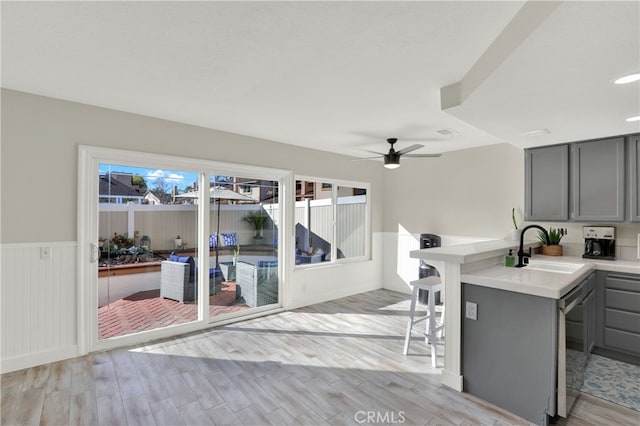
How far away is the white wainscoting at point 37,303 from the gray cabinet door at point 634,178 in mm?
5838

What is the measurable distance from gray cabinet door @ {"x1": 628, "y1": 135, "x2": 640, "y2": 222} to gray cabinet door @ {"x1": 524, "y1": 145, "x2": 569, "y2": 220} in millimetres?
552

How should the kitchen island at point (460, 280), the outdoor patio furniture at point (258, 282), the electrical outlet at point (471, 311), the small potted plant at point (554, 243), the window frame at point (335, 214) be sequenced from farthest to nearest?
1. the window frame at point (335, 214)
2. the outdoor patio furniture at point (258, 282)
3. the small potted plant at point (554, 243)
4. the electrical outlet at point (471, 311)
5. the kitchen island at point (460, 280)

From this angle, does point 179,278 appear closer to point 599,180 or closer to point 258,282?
point 258,282

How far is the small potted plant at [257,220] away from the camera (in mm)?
4547

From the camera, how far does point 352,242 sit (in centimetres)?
597

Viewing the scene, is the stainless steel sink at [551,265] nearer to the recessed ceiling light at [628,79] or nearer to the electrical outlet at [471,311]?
the electrical outlet at [471,311]

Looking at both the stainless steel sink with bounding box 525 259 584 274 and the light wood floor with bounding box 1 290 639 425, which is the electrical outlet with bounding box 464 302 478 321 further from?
the stainless steel sink with bounding box 525 259 584 274

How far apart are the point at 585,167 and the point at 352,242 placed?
359 cm

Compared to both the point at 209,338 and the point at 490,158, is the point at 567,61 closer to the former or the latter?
the point at 490,158

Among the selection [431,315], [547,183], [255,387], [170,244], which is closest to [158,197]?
[170,244]

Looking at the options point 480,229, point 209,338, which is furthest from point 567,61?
point 209,338

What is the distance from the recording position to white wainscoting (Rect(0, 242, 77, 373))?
2.80m

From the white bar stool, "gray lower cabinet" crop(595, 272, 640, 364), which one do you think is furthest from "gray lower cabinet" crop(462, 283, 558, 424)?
"gray lower cabinet" crop(595, 272, 640, 364)

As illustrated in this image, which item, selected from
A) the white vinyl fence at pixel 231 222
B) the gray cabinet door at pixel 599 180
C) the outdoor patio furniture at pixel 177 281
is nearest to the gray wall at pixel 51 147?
the white vinyl fence at pixel 231 222
